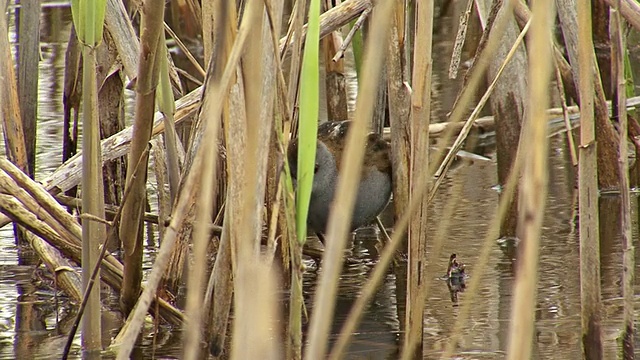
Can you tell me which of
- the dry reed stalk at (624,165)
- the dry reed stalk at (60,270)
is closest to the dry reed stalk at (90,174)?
the dry reed stalk at (60,270)

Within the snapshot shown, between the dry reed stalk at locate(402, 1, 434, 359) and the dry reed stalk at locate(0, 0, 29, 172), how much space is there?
1.41 metres

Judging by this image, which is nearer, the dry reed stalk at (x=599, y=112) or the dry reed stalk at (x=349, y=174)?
the dry reed stalk at (x=349, y=174)

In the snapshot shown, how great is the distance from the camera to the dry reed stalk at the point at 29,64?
340 centimetres

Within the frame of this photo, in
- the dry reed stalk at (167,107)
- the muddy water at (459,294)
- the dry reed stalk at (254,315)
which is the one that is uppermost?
the dry reed stalk at (167,107)

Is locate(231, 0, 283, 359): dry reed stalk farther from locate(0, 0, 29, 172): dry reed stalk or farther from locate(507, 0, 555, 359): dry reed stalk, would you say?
locate(0, 0, 29, 172): dry reed stalk

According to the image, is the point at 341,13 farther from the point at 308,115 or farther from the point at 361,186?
the point at 308,115

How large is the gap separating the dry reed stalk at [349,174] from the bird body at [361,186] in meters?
1.60

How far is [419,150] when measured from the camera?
2.04 metres

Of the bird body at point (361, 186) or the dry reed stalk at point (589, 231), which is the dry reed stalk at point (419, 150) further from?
the bird body at point (361, 186)

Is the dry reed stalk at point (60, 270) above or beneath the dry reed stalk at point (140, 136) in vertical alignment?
beneath

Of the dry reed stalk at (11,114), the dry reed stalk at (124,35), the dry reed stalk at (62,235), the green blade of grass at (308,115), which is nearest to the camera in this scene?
the green blade of grass at (308,115)

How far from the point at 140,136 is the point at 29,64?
4.77 ft

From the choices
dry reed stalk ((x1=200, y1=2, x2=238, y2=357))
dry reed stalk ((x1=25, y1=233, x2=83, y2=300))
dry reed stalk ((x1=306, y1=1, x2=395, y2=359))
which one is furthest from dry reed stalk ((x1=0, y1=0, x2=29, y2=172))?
dry reed stalk ((x1=306, y1=1, x2=395, y2=359))

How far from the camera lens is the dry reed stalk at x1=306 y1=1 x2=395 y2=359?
150 centimetres
